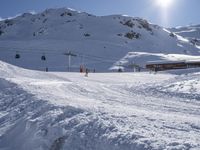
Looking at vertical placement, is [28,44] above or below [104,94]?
above

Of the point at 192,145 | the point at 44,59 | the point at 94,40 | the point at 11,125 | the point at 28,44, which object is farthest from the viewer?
the point at 94,40

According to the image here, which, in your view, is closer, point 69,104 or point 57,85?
point 69,104

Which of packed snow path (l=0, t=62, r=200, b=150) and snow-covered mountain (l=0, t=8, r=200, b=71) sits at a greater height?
snow-covered mountain (l=0, t=8, r=200, b=71)

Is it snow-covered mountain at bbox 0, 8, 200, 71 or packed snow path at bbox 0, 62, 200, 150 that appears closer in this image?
packed snow path at bbox 0, 62, 200, 150

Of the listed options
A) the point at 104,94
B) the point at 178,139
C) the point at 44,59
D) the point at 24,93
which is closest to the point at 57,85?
the point at 104,94

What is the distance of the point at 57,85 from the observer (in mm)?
14547

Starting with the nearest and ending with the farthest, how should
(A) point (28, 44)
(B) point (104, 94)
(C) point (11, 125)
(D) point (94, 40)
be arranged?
(C) point (11, 125)
(B) point (104, 94)
(A) point (28, 44)
(D) point (94, 40)

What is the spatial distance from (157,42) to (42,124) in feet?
237

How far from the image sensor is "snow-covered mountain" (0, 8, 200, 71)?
49.0m

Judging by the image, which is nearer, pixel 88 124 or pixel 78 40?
pixel 88 124

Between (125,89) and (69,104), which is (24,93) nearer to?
(69,104)

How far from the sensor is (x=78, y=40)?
226 ft

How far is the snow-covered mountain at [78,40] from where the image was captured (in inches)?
1928

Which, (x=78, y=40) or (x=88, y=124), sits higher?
(x=78, y=40)
